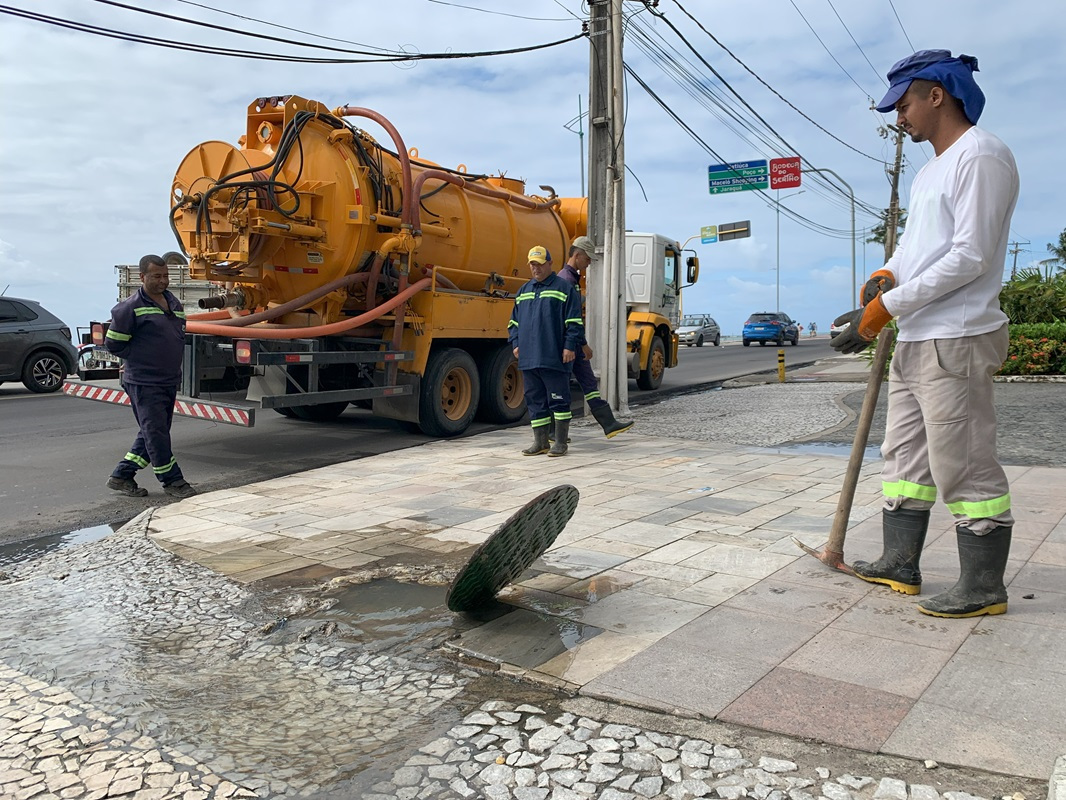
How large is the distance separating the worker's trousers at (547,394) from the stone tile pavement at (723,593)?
104 cm

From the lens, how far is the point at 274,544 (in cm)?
482

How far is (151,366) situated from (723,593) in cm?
470

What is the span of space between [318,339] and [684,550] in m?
5.09

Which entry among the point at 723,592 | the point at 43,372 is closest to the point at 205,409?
the point at 723,592

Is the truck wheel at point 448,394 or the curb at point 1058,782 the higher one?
the truck wheel at point 448,394

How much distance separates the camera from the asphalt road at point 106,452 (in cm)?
606

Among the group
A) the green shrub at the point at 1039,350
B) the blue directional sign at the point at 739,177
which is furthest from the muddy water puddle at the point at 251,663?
the blue directional sign at the point at 739,177

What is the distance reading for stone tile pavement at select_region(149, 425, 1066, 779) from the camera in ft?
8.53

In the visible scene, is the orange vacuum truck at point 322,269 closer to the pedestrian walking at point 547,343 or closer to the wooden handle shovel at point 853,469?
the pedestrian walking at point 547,343

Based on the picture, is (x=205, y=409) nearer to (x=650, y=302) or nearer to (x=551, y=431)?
(x=551, y=431)

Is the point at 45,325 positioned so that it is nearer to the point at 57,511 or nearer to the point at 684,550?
the point at 57,511

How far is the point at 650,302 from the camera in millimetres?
14516

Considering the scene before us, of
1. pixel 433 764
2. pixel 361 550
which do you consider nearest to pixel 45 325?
pixel 361 550

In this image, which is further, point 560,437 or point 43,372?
point 43,372
